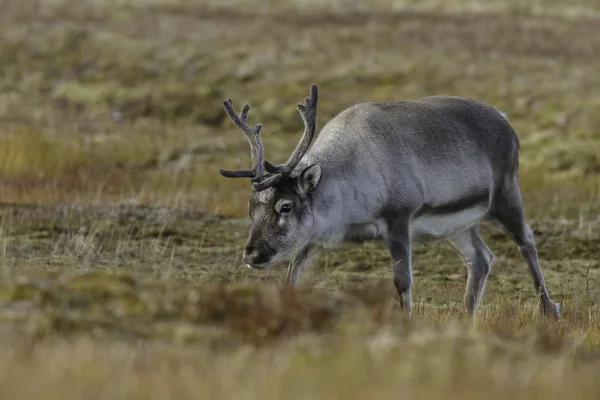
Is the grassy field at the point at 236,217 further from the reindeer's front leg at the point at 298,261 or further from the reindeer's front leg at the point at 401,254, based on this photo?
the reindeer's front leg at the point at 298,261

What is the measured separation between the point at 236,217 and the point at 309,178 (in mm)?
7318

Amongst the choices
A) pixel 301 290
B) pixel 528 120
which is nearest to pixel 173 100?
pixel 528 120

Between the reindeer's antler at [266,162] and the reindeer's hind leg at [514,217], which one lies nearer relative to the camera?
the reindeer's antler at [266,162]

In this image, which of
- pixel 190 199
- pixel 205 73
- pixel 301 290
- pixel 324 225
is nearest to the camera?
pixel 301 290

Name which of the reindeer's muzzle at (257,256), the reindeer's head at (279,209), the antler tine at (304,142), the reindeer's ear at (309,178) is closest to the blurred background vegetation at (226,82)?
the antler tine at (304,142)

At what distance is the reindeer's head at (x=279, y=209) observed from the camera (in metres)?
11.4

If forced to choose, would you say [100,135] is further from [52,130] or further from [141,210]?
[141,210]

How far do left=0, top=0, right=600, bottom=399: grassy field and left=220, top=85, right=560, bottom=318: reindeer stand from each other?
2.01ft

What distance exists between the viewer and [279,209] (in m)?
11.6

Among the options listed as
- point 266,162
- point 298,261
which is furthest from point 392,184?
point 266,162

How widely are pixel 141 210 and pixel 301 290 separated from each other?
37.0 ft

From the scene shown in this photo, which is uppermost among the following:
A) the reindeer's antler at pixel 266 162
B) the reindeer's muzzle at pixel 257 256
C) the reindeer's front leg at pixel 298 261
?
the reindeer's antler at pixel 266 162

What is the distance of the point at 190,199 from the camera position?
21.7 m

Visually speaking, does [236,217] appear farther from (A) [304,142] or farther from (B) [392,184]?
(A) [304,142]
